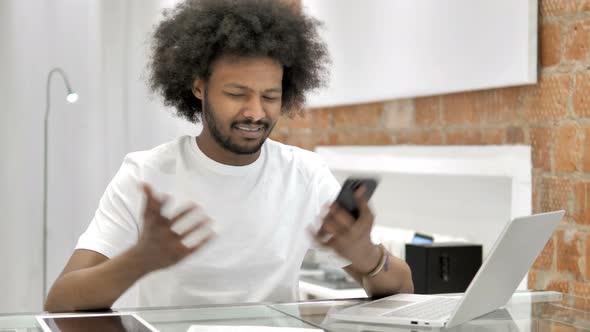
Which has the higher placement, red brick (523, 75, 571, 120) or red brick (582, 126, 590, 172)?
red brick (523, 75, 571, 120)

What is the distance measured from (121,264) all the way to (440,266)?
1346 millimetres

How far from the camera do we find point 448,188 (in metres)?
3.03

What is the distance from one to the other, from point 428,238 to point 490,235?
21 cm

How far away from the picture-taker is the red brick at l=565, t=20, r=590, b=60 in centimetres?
225

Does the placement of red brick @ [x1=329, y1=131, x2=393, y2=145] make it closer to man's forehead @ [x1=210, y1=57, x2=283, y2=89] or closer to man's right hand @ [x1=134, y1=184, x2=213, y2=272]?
man's forehead @ [x1=210, y1=57, x2=283, y2=89]

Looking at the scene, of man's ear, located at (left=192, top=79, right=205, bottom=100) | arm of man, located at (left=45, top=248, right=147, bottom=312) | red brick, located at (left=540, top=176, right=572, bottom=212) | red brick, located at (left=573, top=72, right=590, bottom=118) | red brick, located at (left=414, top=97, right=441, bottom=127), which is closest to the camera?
arm of man, located at (left=45, top=248, right=147, bottom=312)

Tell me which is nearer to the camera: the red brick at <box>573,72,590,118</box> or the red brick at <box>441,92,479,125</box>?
the red brick at <box>573,72,590,118</box>

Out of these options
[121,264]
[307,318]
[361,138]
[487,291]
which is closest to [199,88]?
[121,264]

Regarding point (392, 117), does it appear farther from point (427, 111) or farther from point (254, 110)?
point (254, 110)

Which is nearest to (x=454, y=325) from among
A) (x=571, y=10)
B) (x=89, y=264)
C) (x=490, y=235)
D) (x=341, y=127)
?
(x=89, y=264)

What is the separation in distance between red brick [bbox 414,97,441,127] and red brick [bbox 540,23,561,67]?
54 centimetres

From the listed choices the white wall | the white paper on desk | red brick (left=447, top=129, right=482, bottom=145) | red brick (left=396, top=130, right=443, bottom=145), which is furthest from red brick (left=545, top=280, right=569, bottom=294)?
the white wall

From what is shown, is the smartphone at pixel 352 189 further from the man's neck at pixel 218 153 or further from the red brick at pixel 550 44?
the red brick at pixel 550 44

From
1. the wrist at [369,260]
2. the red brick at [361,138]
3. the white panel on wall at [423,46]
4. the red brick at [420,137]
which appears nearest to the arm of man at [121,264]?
the wrist at [369,260]
